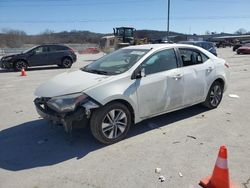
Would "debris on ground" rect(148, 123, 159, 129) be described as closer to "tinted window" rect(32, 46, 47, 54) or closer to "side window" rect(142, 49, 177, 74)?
"side window" rect(142, 49, 177, 74)

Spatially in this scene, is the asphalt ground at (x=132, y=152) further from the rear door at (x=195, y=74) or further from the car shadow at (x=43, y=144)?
the rear door at (x=195, y=74)

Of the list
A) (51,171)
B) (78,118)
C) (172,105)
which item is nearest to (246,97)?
(172,105)

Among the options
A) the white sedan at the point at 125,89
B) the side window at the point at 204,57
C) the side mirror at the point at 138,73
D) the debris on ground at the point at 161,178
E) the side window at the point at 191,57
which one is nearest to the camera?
the debris on ground at the point at 161,178

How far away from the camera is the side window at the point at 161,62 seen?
4922 millimetres

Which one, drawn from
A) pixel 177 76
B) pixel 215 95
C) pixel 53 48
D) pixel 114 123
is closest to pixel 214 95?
pixel 215 95

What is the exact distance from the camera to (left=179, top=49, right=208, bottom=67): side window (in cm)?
563

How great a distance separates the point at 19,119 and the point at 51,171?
2.76 meters

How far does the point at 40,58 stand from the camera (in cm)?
1623

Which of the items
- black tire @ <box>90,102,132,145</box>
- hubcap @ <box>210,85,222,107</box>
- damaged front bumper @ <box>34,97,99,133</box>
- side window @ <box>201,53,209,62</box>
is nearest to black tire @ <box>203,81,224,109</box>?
hubcap @ <box>210,85,222,107</box>

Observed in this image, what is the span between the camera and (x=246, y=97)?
7750 millimetres

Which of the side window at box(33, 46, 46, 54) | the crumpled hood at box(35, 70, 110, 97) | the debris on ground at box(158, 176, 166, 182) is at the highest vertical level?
the side window at box(33, 46, 46, 54)

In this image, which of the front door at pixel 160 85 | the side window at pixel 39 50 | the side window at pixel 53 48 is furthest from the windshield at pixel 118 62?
the side window at pixel 53 48

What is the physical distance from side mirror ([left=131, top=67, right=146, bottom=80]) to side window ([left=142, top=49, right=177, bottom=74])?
134mm

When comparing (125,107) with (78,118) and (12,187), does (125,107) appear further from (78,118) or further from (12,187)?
(12,187)
